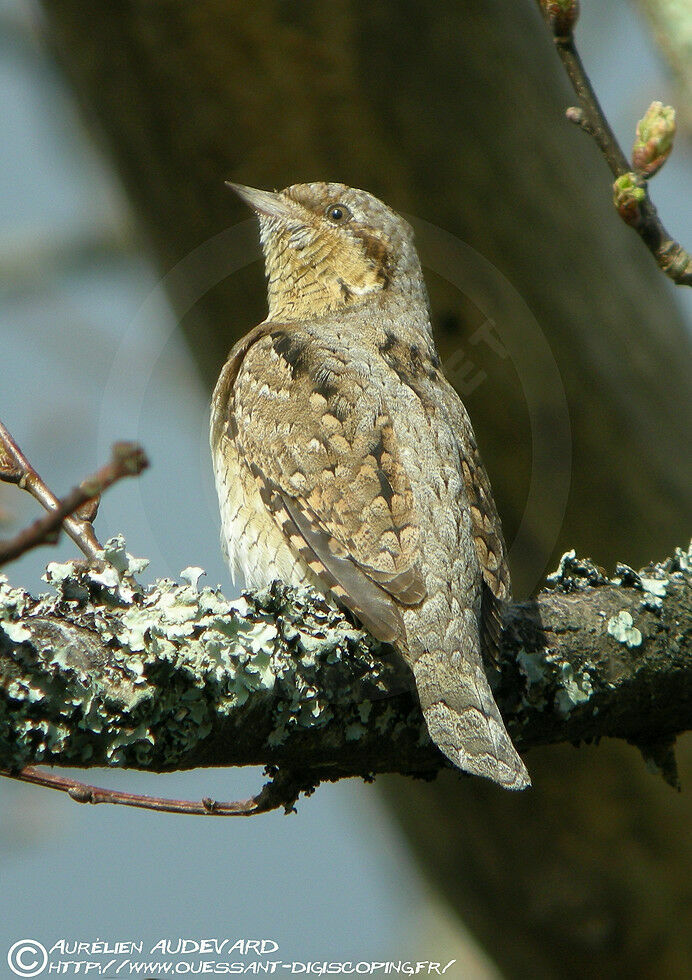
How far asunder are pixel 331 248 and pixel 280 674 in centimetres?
254

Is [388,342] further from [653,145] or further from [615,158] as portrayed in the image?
[615,158]

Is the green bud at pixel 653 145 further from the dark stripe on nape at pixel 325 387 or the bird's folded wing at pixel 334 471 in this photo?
the dark stripe on nape at pixel 325 387

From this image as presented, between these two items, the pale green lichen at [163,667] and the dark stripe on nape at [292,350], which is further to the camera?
the dark stripe on nape at [292,350]

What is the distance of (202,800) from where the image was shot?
2.78 m

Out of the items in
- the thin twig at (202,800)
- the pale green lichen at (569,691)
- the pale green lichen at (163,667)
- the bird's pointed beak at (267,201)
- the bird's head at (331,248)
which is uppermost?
the bird's pointed beak at (267,201)

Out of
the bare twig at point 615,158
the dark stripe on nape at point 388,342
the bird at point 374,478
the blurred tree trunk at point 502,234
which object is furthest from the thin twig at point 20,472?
the bare twig at point 615,158

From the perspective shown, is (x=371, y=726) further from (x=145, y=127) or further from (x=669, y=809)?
(x=145, y=127)

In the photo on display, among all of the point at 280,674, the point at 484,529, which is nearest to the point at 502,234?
the point at 484,529

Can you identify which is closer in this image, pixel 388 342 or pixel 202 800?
pixel 202 800

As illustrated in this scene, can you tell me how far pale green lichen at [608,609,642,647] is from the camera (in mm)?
3021

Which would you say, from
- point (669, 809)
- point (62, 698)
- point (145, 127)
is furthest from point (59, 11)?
point (669, 809)

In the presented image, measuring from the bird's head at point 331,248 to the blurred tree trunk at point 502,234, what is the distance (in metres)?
0.09

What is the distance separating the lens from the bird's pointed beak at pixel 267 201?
4176 millimetres

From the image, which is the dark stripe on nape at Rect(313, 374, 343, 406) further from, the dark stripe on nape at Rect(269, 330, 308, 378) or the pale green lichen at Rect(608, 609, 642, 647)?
the pale green lichen at Rect(608, 609, 642, 647)
